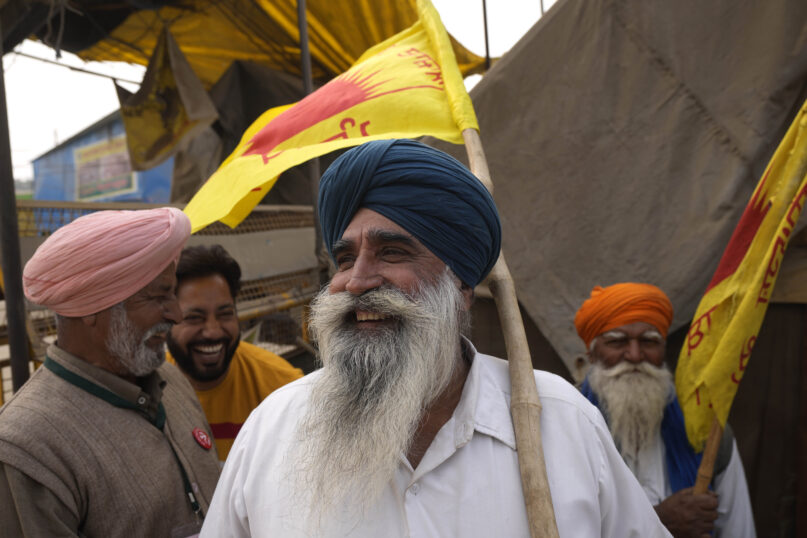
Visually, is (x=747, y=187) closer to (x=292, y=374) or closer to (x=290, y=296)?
(x=292, y=374)

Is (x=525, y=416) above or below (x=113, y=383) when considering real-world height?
below

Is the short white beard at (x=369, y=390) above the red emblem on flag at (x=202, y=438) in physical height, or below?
above

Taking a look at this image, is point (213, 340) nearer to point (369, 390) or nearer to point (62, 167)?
point (369, 390)

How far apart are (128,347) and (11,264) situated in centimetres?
71

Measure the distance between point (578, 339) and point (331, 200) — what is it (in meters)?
2.28

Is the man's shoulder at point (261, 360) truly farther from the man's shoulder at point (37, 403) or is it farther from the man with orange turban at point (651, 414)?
the man with orange turban at point (651, 414)

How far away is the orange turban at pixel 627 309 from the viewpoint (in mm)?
2715

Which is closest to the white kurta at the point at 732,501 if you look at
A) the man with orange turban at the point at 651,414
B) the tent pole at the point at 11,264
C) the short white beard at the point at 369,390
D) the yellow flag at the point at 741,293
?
the man with orange turban at the point at 651,414

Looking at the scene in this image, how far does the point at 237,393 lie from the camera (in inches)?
109

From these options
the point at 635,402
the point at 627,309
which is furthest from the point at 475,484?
the point at 627,309

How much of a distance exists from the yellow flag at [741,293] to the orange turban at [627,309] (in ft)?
1.14

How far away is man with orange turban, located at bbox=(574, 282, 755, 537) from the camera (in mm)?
2277

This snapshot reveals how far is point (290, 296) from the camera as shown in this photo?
444 cm

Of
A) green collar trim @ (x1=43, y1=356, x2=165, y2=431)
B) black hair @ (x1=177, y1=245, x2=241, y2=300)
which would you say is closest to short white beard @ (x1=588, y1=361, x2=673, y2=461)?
black hair @ (x1=177, y1=245, x2=241, y2=300)
